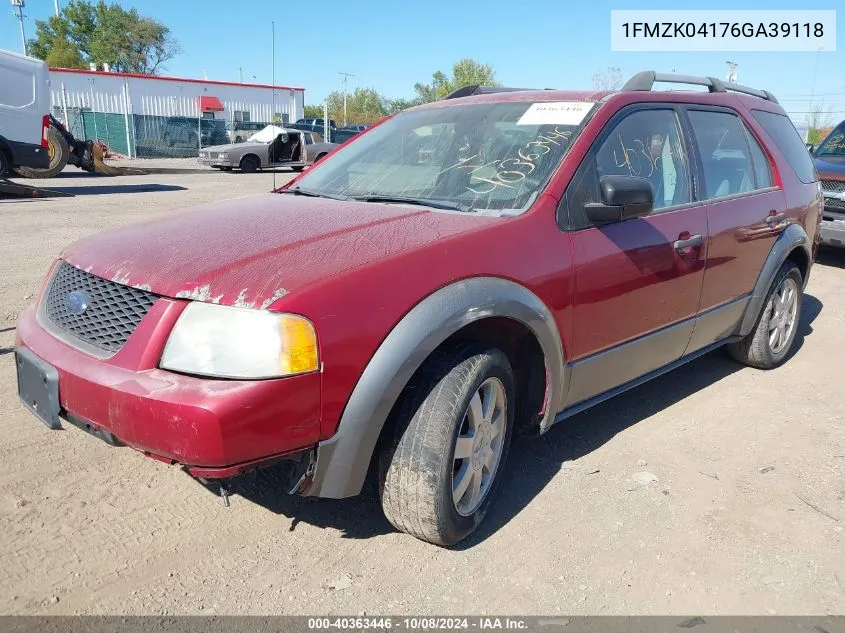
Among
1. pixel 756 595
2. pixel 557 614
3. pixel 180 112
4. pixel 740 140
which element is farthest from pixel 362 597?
pixel 180 112

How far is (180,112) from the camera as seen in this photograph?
37.2 m

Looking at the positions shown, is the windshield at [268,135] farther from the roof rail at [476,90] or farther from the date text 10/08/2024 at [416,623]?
the date text 10/08/2024 at [416,623]

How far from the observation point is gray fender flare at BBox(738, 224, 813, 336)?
416 cm

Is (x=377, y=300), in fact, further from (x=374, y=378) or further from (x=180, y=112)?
(x=180, y=112)

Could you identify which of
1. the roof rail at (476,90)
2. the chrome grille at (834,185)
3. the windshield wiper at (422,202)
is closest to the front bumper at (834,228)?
the chrome grille at (834,185)

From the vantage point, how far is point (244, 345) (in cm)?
202

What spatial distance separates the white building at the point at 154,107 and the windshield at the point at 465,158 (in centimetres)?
2140

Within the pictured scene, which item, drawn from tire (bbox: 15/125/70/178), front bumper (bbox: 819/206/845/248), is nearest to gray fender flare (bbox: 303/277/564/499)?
front bumper (bbox: 819/206/845/248)

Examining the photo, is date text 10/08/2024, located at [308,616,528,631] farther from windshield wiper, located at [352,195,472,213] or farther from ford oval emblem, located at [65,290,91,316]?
windshield wiper, located at [352,195,472,213]

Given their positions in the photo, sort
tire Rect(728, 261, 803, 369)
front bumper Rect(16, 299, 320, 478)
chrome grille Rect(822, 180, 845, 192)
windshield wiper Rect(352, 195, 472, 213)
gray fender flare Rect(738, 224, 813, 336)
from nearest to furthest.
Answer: front bumper Rect(16, 299, 320, 478), windshield wiper Rect(352, 195, 472, 213), gray fender flare Rect(738, 224, 813, 336), tire Rect(728, 261, 803, 369), chrome grille Rect(822, 180, 845, 192)

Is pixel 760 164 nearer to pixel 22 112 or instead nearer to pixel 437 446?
pixel 437 446

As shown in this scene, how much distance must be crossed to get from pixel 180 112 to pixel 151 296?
38848 millimetres

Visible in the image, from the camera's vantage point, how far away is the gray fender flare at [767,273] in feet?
13.7

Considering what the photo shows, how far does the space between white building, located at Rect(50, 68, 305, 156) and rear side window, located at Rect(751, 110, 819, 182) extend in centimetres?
2100
